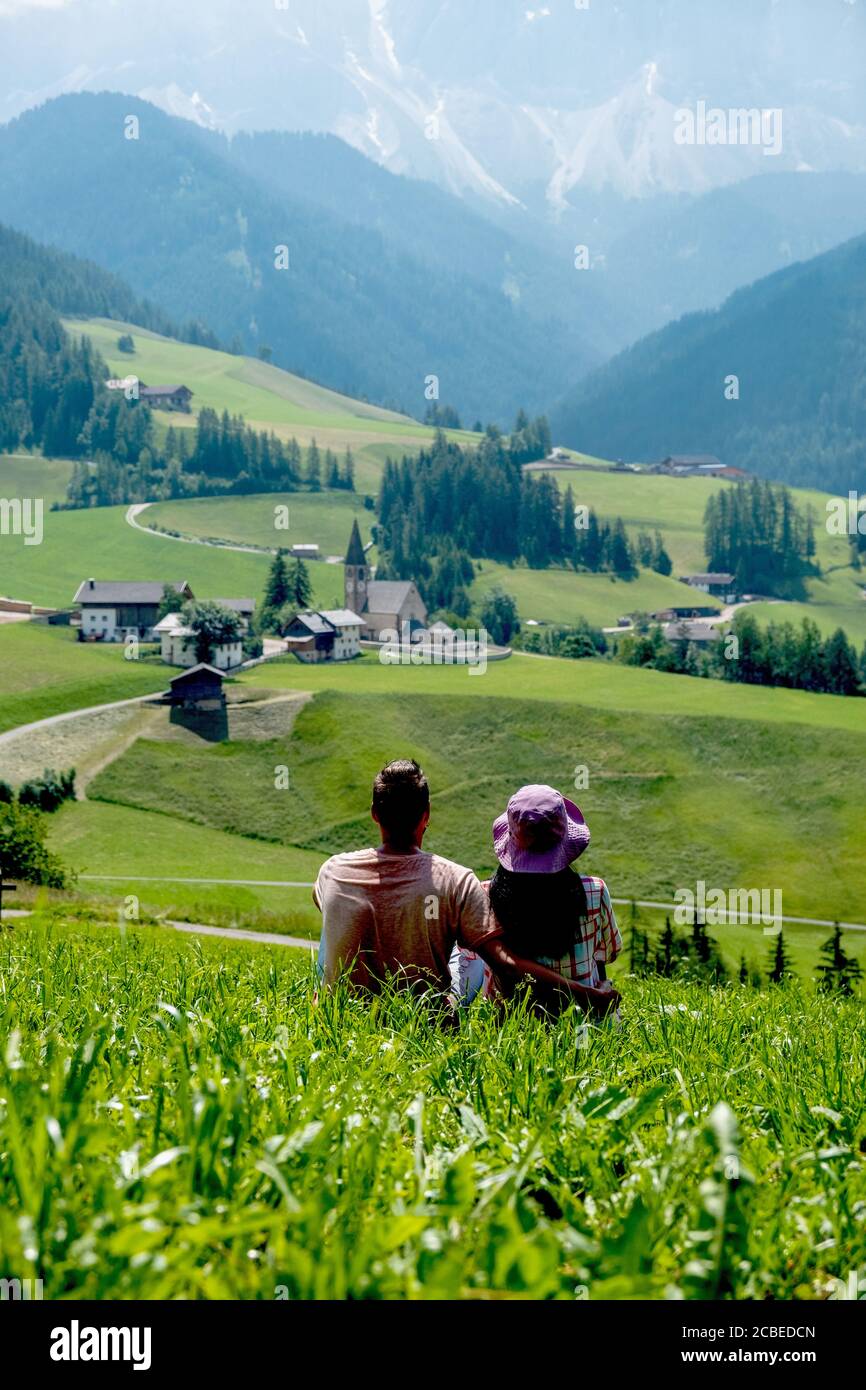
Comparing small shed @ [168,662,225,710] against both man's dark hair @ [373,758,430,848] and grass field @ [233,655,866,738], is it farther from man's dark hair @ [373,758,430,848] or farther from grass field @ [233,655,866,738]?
man's dark hair @ [373,758,430,848]

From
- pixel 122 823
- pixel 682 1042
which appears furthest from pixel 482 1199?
pixel 122 823

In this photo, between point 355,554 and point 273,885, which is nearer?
point 273,885

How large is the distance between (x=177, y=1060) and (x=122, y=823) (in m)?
88.7

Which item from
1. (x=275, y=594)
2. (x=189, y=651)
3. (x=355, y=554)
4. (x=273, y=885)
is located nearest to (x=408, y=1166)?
(x=273, y=885)

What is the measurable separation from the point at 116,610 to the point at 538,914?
433 ft

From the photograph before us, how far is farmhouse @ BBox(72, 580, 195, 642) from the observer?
132375mm

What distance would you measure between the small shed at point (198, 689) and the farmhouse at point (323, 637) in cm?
2317

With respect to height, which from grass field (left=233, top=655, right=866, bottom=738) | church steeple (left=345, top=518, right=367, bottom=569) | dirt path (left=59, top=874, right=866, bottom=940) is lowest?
dirt path (left=59, top=874, right=866, bottom=940)

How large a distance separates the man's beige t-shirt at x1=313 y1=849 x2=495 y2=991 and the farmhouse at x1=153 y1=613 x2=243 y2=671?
112 meters

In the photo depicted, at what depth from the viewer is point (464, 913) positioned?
665cm

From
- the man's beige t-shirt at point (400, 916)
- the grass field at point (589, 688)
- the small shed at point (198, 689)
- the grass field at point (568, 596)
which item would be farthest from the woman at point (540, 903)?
the grass field at point (568, 596)

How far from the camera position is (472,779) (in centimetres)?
9581

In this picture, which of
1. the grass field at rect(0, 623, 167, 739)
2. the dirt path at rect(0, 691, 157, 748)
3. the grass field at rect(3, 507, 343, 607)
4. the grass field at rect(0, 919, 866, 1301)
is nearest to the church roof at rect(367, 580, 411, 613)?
the grass field at rect(3, 507, 343, 607)

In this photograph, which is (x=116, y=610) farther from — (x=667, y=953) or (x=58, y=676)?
(x=667, y=953)
